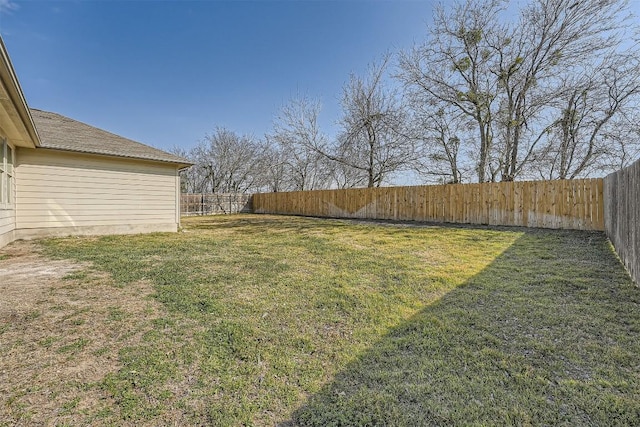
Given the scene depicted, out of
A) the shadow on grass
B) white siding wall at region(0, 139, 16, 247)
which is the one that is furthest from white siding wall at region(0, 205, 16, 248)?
the shadow on grass

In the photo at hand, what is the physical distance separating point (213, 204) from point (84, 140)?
1206cm

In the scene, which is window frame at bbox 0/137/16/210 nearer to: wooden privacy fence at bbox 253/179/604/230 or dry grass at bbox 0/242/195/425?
dry grass at bbox 0/242/195/425

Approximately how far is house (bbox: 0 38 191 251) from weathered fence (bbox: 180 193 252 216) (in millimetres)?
9728

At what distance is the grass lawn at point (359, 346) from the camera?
5.13 feet

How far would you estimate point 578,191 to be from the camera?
26.3 ft

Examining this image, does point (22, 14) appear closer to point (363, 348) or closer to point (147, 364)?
point (147, 364)

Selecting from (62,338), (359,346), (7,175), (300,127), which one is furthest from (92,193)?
(300,127)

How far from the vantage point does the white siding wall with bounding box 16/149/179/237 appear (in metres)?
6.85

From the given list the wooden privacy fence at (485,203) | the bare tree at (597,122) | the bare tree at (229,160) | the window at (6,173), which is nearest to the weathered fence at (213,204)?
the bare tree at (229,160)

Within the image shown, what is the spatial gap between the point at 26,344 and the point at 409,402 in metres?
2.68

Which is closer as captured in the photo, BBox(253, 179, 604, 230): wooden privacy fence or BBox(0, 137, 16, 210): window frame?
BBox(0, 137, 16, 210): window frame

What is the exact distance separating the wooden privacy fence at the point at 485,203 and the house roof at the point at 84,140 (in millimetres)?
8096

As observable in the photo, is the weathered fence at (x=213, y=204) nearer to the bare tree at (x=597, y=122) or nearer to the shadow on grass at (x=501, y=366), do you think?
the bare tree at (x=597, y=122)

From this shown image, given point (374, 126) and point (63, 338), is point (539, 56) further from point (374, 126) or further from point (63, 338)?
point (63, 338)
